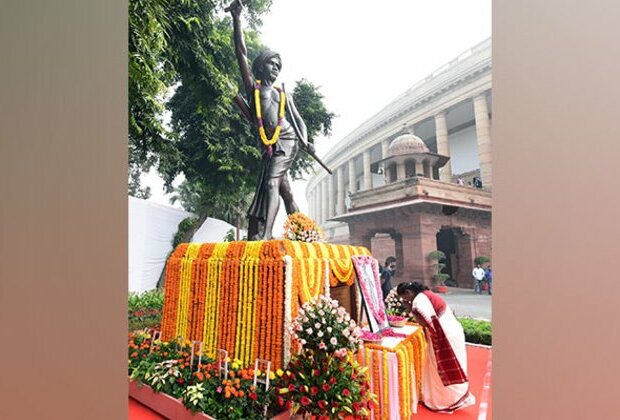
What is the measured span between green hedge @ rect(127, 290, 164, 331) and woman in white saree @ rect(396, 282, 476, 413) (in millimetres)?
5681

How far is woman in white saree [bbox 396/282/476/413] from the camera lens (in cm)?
350

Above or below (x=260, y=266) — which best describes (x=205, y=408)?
below

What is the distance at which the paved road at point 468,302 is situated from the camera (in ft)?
27.4

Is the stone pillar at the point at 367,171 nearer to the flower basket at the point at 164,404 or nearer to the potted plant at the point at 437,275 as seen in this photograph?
the potted plant at the point at 437,275

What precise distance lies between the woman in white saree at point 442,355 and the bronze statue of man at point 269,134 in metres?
2.90

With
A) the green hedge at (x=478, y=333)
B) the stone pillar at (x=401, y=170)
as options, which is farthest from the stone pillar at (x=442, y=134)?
the green hedge at (x=478, y=333)

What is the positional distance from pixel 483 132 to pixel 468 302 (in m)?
4.82

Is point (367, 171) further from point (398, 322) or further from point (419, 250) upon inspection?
point (398, 322)

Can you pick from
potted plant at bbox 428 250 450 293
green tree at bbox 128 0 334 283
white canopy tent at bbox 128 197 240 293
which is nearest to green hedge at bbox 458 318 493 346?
potted plant at bbox 428 250 450 293

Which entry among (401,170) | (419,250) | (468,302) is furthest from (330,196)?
(468,302)

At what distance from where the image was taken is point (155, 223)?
8.58 metres

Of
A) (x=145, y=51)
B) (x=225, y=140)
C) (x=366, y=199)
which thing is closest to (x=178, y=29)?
(x=225, y=140)
